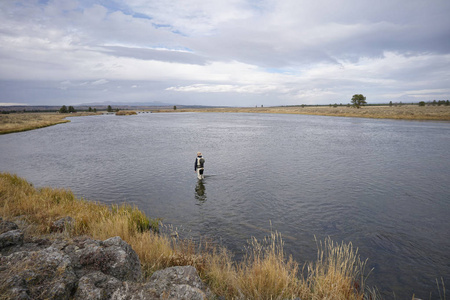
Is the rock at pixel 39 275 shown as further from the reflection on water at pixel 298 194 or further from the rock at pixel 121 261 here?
the reflection on water at pixel 298 194

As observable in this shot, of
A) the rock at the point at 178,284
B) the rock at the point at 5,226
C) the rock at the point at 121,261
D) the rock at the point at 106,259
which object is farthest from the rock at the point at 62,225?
the rock at the point at 178,284

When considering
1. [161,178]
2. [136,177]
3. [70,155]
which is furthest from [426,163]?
[70,155]

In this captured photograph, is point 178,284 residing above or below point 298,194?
above

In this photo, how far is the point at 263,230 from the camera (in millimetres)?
11078

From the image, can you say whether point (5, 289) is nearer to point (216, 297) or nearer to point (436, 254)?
point (216, 297)

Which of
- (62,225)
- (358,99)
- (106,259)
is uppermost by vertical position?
(358,99)

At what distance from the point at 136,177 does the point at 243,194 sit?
8.74 meters

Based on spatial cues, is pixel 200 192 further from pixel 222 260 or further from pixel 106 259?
pixel 106 259

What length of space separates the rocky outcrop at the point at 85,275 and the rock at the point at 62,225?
92.0 inches

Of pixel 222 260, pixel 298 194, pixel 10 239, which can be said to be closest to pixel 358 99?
pixel 298 194

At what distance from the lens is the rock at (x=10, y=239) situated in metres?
6.24

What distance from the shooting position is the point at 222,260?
294 inches

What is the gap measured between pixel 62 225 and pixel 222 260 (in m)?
5.96

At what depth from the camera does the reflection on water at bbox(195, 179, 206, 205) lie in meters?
14.6
